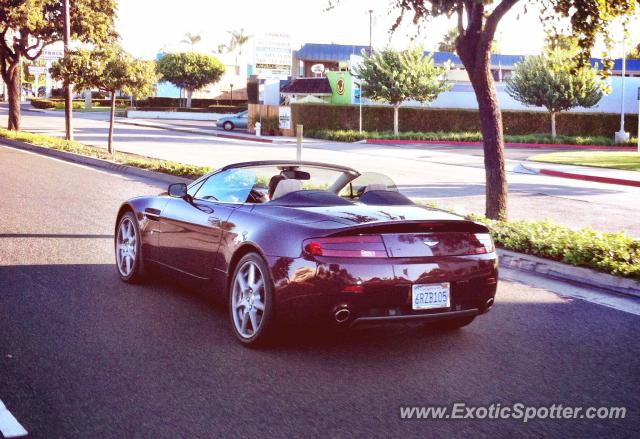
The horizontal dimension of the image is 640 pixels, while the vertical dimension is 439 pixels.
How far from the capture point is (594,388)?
17.5 ft

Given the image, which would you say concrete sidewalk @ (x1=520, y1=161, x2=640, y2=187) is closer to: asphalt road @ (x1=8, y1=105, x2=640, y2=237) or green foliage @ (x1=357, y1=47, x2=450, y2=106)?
asphalt road @ (x1=8, y1=105, x2=640, y2=237)

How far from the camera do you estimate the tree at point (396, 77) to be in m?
45.0

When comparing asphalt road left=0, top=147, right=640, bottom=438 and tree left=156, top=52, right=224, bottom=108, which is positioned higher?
tree left=156, top=52, right=224, bottom=108

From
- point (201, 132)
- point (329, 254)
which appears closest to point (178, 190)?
point (329, 254)

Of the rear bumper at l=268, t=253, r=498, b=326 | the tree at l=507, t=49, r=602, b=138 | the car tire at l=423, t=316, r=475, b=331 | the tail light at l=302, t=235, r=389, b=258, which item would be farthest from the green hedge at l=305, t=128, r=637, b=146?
the tail light at l=302, t=235, r=389, b=258

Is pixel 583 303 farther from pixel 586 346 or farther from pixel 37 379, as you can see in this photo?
pixel 37 379

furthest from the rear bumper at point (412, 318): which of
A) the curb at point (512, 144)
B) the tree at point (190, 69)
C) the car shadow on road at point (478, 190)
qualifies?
the tree at point (190, 69)

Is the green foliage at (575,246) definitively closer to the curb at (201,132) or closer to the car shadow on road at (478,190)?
the car shadow on road at (478,190)

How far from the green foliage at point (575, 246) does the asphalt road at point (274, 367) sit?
2.96 ft

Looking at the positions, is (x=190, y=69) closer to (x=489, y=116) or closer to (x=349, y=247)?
(x=489, y=116)

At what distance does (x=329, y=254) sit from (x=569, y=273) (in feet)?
14.3

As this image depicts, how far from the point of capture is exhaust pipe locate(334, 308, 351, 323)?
219 inches

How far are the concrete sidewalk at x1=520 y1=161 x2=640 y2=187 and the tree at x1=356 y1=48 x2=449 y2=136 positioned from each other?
58.1 feet

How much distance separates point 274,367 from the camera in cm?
562
